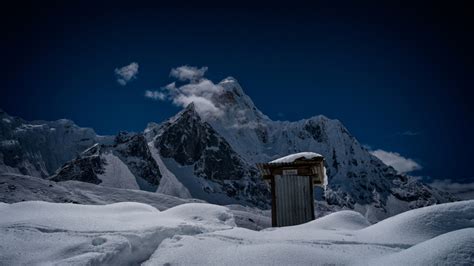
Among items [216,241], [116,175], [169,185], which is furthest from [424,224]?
[169,185]

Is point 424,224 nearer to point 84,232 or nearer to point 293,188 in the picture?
point 84,232

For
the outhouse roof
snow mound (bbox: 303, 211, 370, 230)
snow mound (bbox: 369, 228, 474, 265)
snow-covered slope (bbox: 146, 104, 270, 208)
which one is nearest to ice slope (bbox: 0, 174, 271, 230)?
the outhouse roof

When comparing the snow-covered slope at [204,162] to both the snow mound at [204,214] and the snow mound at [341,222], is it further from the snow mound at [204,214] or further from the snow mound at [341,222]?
the snow mound at [341,222]

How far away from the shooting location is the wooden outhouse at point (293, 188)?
1321 cm

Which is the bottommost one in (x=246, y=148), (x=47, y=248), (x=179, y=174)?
(x=47, y=248)

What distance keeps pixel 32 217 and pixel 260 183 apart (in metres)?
152

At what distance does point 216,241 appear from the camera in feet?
20.4

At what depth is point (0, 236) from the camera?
5750 millimetres

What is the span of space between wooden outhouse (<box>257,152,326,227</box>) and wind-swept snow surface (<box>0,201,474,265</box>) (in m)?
4.42

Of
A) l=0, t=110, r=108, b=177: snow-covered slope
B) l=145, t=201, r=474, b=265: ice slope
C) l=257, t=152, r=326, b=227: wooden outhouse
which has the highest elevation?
l=0, t=110, r=108, b=177: snow-covered slope

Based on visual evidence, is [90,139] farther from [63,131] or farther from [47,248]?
[47,248]

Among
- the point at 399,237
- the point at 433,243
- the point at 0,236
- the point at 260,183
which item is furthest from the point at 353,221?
the point at 260,183

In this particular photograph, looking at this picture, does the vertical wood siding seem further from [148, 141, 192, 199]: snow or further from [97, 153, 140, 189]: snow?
[148, 141, 192, 199]: snow

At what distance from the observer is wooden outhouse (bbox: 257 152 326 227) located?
43.3 feet
